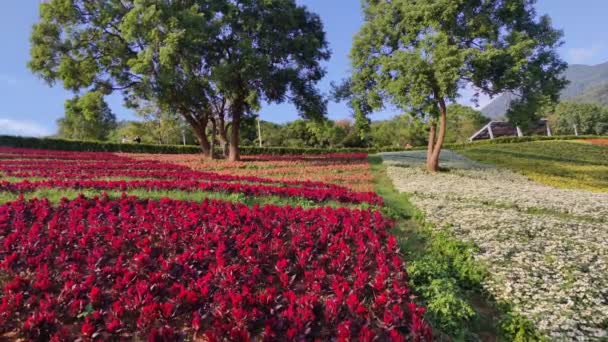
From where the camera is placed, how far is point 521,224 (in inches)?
357

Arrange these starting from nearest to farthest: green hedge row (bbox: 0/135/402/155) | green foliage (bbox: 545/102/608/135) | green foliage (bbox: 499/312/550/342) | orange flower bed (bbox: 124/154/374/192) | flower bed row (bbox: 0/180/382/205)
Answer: green foliage (bbox: 499/312/550/342) → flower bed row (bbox: 0/180/382/205) → orange flower bed (bbox: 124/154/374/192) → green hedge row (bbox: 0/135/402/155) → green foliage (bbox: 545/102/608/135)

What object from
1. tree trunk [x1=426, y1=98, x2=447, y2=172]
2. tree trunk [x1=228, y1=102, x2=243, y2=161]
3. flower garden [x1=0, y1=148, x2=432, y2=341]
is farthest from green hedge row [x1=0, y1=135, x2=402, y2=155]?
flower garden [x1=0, y1=148, x2=432, y2=341]

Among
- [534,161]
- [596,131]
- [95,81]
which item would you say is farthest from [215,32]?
[596,131]

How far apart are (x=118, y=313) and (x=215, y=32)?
19339 mm

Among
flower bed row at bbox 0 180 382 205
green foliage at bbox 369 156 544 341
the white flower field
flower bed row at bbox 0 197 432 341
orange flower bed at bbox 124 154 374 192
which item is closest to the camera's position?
flower bed row at bbox 0 197 432 341

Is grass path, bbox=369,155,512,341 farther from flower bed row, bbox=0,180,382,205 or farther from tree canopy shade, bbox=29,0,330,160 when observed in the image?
tree canopy shade, bbox=29,0,330,160

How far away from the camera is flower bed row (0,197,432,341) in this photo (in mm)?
4074

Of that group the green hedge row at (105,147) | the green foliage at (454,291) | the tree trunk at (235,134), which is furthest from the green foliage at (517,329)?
the green hedge row at (105,147)

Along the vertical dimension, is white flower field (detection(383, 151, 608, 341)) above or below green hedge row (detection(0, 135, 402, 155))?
below

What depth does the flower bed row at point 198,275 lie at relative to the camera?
4074mm

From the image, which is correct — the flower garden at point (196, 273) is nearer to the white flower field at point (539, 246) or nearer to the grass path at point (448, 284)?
the grass path at point (448, 284)

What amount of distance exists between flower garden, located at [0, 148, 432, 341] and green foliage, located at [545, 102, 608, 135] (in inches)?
3937

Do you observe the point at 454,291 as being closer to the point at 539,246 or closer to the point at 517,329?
the point at 517,329

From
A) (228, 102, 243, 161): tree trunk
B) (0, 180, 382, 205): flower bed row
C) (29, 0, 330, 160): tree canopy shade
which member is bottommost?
(0, 180, 382, 205): flower bed row
